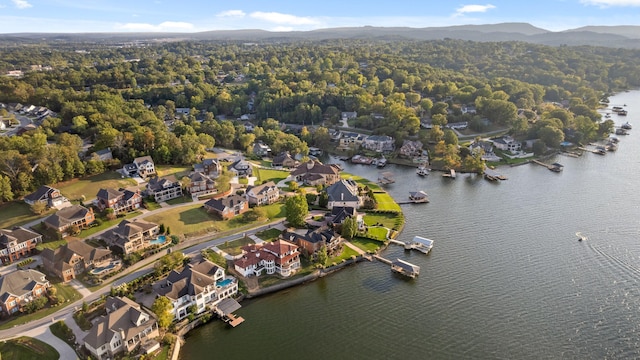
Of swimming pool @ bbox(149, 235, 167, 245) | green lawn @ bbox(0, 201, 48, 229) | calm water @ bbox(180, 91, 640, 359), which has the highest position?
green lawn @ bbox(0, 201, 48, 229)

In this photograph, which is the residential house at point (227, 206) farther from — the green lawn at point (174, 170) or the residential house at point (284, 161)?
the residential house at point (284, 161)

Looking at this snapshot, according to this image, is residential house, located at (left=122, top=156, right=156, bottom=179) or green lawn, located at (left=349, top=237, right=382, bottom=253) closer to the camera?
green lawn, located at (left=349, top=237, right=382, bottom=253)

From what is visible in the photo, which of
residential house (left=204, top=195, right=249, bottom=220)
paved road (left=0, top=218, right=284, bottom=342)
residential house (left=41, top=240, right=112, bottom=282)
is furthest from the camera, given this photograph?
residential house (left=204, top=195, right=249, bottom=220)

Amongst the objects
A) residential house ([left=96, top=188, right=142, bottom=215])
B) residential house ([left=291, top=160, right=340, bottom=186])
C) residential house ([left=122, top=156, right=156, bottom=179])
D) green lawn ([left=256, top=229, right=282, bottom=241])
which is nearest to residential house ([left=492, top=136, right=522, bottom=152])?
residential house ([left=291, top=160, right=340, bottom=186])

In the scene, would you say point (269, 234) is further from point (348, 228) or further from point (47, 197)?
point (47, 197)

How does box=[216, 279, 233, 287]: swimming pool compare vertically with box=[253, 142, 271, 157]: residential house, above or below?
below

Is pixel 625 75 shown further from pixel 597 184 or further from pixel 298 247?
pixel 298 247

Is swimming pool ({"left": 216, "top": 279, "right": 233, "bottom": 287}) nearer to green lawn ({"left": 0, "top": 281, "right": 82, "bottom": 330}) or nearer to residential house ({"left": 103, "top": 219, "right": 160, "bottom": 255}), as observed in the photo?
residential house ({"left": 103, "top": 219, "right": 160, "bottom": 255})
